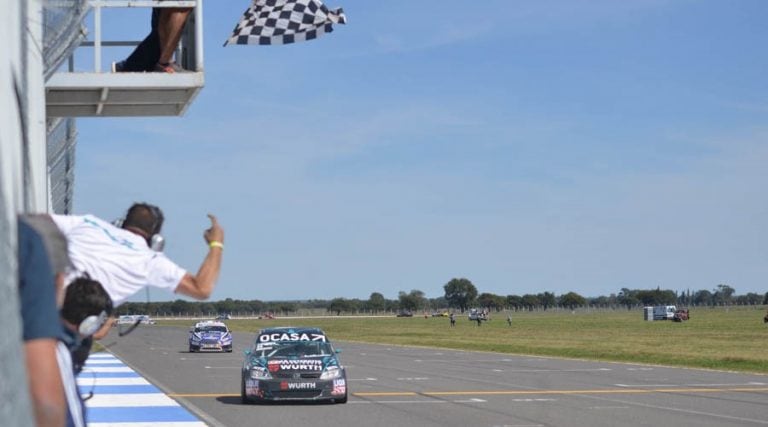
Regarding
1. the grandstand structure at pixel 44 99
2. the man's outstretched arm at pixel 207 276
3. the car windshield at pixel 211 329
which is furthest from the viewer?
the car windshield at pixel 211 329

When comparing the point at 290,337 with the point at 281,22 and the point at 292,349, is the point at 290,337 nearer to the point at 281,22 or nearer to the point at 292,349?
the point at 292,349

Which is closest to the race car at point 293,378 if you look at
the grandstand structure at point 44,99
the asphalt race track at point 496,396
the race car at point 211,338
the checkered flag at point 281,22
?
the asphalt race track at point 496,396

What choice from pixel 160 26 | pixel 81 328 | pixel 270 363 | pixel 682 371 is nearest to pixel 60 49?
pixel 160 26

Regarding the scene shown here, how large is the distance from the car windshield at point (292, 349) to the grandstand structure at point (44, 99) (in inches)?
259

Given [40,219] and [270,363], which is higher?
[40,219]

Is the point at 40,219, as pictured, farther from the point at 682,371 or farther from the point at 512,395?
the point at 682,371

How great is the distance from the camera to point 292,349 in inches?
803

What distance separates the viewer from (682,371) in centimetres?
3038

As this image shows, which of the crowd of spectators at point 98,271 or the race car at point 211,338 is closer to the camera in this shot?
the crowd of spectators at point 98,271

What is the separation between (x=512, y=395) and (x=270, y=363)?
509cm

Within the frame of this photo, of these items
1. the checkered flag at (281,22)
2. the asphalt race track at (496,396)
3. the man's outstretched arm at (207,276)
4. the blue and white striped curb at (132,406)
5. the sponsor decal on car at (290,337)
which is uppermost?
the checkered flag at (281,22)

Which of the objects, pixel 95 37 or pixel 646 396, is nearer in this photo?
pixel 95 37

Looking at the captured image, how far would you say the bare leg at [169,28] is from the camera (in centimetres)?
786

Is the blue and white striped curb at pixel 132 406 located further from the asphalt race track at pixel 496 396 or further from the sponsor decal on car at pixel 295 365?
the sponsor decal on car at pixel 295 365
